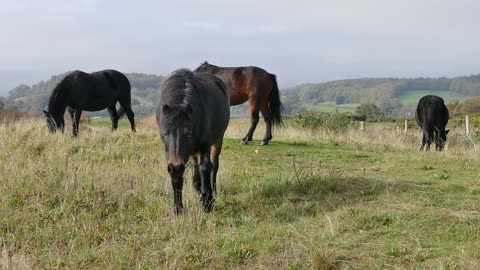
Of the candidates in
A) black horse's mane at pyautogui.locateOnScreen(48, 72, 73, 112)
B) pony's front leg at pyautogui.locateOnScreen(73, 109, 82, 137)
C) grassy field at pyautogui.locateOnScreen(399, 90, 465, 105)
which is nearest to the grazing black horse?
pony's front leg at pyautogui.locateOnScreen(73, 109, 82, 137)

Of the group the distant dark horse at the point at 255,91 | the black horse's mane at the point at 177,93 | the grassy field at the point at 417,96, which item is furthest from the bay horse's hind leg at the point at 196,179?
the grassy field at the point at 417,96

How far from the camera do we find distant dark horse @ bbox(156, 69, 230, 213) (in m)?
5.67

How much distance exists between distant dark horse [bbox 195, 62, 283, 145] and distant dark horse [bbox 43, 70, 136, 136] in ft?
12.6

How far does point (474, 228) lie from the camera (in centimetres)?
520

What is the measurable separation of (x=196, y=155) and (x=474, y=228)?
11.2ft

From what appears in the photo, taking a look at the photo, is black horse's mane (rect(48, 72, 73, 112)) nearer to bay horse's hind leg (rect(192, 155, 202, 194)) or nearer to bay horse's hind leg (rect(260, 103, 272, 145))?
bay horse's hind leg (rect(260, 103, 272, 145))

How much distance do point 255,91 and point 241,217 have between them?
715 centimetres

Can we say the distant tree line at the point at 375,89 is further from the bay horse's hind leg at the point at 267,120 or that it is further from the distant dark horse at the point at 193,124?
the distant dark horse at the point at 193,124


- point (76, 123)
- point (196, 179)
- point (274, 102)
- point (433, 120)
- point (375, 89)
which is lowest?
point (196, 179)

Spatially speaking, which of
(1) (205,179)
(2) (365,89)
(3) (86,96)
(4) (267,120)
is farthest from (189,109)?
(2) (365,89)

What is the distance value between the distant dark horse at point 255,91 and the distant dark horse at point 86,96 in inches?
151

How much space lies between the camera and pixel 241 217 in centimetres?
609

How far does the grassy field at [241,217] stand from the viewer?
465cm

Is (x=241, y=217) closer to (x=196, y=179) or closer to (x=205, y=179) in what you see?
(x=205, y=179)
